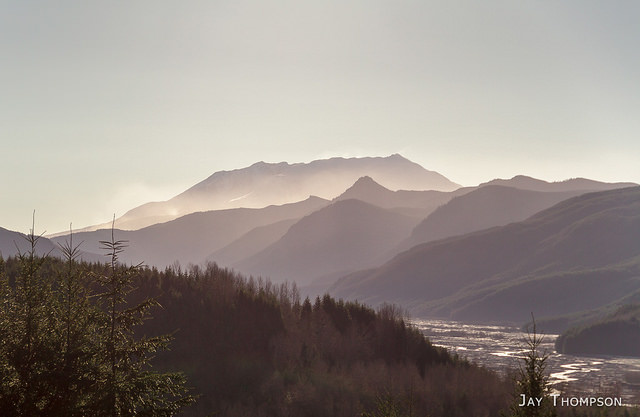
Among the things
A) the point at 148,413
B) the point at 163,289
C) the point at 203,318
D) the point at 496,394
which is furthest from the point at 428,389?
the point at 148,413

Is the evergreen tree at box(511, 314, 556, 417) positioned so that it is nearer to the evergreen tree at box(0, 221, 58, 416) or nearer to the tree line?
the tree line

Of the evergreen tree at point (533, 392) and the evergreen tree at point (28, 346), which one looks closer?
the evergreen tree at point (28, 346)

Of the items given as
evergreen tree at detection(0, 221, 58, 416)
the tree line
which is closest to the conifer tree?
the tree line

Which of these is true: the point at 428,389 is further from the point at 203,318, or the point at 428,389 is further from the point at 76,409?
the point at 76,409

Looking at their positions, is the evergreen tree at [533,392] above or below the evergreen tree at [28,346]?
below

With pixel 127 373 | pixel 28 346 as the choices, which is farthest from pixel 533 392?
pixel 28 346

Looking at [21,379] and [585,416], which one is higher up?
[21,379]

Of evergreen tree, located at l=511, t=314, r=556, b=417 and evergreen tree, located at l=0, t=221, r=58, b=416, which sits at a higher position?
evergreen tree, located at l=0, t=221, r=58, b=416

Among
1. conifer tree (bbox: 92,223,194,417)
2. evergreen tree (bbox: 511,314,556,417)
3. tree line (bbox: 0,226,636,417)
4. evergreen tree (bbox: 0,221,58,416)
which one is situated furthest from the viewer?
evergreen tree (bbox: 511,314,556,417)

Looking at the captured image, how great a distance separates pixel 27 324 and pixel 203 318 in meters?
159

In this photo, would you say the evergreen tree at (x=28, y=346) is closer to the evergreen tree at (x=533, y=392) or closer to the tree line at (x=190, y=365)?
the tree line at (x=190, y=365)

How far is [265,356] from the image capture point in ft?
609

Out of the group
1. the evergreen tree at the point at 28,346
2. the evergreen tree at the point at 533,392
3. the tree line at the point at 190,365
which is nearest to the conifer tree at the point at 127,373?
the tree line at the point at 190,365

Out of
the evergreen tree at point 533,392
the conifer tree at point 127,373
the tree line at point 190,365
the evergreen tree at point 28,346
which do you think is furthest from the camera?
the evergreen tree at point 533,392
